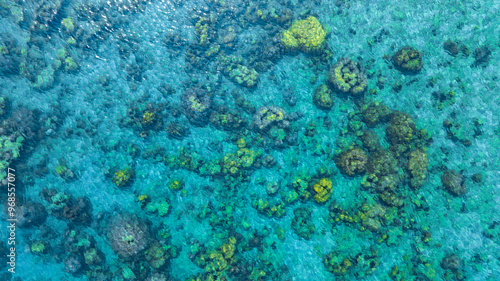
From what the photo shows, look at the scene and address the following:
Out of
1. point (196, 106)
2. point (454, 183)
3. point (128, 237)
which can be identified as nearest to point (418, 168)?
point (454, 183)

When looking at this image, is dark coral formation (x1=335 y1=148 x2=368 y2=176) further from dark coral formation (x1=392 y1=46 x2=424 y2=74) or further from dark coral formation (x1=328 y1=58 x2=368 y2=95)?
dark coral formation (x1=392 y1=46 x2=424 y2=74)

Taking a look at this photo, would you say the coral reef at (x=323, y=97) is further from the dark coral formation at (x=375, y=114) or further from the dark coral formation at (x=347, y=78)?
the dark coral formation at (x=375, y=114)

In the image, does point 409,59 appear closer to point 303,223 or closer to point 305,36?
point 305,36

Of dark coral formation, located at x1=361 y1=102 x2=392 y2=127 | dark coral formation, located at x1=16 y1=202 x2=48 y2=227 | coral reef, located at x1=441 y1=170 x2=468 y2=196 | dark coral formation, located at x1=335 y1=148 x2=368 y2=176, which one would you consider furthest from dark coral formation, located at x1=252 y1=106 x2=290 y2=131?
dark coral formation, located at x1=16 y1=202 x2=48 y2=227

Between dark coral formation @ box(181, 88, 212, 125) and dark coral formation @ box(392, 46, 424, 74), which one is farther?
dark coral formation @ box(392, 46, 424, 74)

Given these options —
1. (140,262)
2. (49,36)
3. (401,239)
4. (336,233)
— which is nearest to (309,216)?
(336,233)

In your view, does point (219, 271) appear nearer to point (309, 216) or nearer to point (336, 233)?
point (309, 216)
